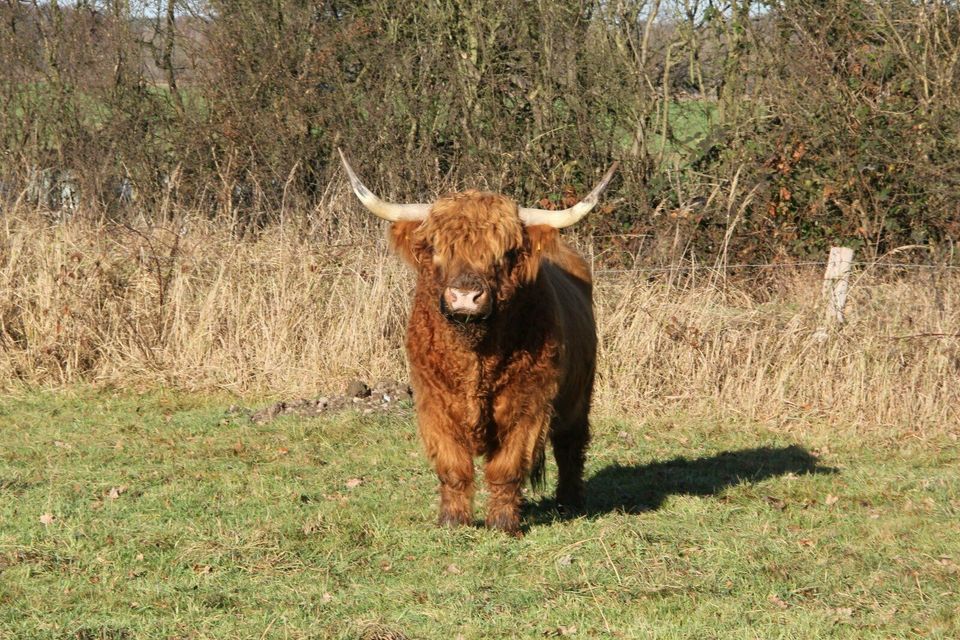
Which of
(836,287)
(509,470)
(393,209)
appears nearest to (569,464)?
(509,470)

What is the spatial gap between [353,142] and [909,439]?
8.82 metres

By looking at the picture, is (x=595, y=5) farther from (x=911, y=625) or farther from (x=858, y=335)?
(x=911, y=625)

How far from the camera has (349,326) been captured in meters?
11.3

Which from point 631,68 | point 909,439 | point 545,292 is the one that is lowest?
point 909,439

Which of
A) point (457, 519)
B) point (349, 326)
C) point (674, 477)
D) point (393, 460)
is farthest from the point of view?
point (349, 326)

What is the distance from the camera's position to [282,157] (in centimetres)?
1644

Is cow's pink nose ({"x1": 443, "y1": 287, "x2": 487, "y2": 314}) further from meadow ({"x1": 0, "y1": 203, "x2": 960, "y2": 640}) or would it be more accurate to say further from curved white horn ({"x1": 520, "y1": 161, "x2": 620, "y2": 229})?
meadow ({"x1": 0, "y1": 203, "x2": 960, "y2": 640})

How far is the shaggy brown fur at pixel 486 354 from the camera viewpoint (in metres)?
6.10

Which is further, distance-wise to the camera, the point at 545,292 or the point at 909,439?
the point at 909,439

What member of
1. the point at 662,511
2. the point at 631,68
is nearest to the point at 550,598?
the point at 662,511

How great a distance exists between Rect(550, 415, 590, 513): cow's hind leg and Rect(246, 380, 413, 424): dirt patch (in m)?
3.01

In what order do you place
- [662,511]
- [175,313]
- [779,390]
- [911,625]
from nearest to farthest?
[911,625]
[662,511]
[779,390]
[175,313]

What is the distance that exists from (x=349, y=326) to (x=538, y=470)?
15.6 feet

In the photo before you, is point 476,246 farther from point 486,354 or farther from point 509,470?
point 509,470
